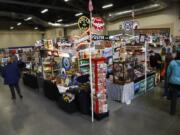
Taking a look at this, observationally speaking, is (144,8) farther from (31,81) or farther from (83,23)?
(31,81)

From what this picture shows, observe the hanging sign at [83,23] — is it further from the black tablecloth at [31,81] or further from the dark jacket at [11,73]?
the black tablecloth at [31,81]

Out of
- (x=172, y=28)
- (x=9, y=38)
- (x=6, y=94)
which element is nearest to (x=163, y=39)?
(x=172, y=28)

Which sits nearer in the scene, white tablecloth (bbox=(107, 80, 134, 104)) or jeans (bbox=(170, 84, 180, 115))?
jeans (bbox=(170, 84, 180, 115))

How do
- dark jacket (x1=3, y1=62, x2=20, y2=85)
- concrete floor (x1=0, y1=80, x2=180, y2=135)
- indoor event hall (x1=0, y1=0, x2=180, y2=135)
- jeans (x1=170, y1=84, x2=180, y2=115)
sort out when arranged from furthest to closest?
dark jacket (x1=3, y1=62, x2=20, y2=85), jeans (x1=170, y1=84, x2=180, y2=115), indoor event hall (x1=0, y1=0, x2=180, y2=135), concrete floor (x1=0, y1=80, x2=180, y2=135)

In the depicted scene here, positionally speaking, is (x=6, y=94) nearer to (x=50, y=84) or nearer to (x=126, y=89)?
(x=50, y=84)

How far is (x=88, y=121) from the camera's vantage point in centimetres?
405

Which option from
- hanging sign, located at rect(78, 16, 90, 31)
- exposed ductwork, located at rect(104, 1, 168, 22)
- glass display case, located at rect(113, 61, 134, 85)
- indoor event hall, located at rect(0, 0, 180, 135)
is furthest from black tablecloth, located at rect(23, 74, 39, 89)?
exposed ductwork, located at rect(104, 1, 168, 22)

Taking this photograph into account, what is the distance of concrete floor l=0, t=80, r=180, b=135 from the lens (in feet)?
11.9

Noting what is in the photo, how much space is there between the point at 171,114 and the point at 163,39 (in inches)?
204

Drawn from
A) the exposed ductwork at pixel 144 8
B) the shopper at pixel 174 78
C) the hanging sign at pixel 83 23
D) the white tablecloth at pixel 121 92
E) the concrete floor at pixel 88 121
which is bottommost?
the concrete floor at pixel 88 121

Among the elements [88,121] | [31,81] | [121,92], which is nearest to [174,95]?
[121,92]

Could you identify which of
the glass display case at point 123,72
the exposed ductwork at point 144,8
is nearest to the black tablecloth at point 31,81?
the glass display case at point 123,72

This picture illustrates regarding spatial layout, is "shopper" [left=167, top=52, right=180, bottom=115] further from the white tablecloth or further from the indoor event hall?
the white tablecloth

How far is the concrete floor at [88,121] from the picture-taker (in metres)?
3.62
